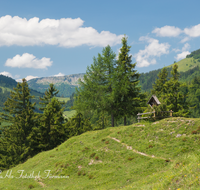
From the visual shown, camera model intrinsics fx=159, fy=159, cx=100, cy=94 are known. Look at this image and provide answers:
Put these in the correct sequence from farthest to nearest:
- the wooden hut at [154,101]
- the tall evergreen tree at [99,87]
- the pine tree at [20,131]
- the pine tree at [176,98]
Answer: the pine tree at [20,131] < the pine tree at [176,98] < the tall evergreen tree at [99,87] < the wooden hut at [154,101]

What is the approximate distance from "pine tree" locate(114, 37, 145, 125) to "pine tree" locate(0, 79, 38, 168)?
80.1ft

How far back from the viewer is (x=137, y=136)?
2267 cm

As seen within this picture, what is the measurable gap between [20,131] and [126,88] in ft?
94.3

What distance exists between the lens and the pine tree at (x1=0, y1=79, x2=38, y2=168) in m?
39.4

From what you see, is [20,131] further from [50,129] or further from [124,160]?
[124,160]

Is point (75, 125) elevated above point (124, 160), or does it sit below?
below

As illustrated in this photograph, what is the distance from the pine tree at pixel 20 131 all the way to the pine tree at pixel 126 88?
24.4m

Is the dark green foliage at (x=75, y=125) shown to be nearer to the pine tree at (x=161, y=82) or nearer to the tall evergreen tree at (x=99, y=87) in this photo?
the tall evergreen tree at (x=99, y=87)

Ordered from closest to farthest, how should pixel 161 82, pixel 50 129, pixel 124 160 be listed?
pixel 124 160
pixel 50 129
pixel 161 82

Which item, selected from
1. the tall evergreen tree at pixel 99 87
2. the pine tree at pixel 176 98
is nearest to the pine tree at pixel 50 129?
the tall evergreen tree at pixel 99 87

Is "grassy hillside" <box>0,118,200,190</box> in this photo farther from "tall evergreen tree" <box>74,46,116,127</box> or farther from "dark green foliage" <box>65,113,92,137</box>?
"dark green foliage" <box>65,113,92,137</box>

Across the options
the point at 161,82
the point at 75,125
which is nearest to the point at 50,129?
the point at 75,125

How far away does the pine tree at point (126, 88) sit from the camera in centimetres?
3412

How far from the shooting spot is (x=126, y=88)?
34688mm
